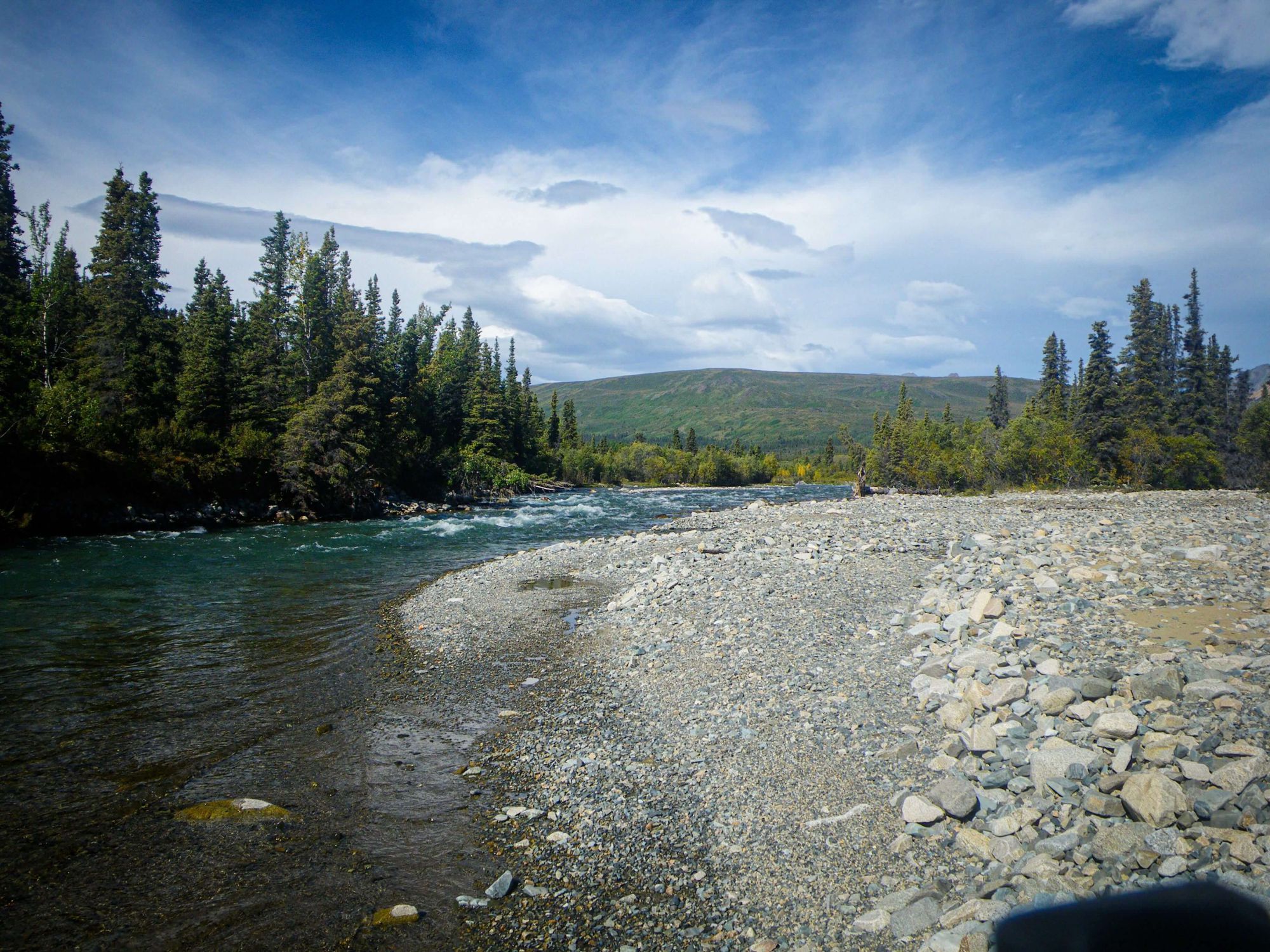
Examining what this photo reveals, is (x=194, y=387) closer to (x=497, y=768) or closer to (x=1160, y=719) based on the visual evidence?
(x=497, y=768)

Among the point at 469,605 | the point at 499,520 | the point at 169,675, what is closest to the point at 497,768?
the point at 169,675

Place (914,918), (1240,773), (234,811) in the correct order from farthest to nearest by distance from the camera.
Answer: (234,811), (1240,773), (914,918)

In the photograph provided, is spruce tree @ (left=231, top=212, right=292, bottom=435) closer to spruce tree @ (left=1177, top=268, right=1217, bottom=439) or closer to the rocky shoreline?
the rocky shoreline

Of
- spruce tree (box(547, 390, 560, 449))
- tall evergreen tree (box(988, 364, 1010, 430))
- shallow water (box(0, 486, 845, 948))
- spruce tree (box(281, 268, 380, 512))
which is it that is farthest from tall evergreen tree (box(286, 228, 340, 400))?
tall evergreen tree (box(988, 364, 1010, 430))

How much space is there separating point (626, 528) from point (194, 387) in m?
34.1

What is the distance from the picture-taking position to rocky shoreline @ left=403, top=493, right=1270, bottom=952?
4098mm

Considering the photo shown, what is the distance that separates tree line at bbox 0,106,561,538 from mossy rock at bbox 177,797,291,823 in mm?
30984

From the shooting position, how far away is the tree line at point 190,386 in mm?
32000

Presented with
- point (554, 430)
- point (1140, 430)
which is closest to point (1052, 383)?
point (1140, 430)

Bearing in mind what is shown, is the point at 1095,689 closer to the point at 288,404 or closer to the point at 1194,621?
the point at 1194,621

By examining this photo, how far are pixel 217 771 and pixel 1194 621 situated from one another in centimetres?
1232

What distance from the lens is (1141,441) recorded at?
4791 centimetres

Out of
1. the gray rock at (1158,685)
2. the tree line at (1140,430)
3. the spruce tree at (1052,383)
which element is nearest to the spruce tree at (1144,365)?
the tree line at (1140,430)

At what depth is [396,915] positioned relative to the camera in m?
4.82
